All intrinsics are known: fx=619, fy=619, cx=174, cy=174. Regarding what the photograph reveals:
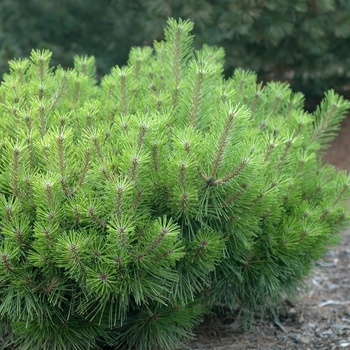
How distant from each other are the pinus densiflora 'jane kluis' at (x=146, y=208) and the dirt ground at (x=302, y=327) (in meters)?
0.22

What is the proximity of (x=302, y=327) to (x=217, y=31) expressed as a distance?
3.05 metres

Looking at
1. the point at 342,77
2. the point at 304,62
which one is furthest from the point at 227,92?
the point at 342,77

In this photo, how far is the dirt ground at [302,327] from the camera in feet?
9.94

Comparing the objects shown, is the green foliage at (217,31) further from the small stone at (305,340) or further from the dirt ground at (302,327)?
the small stone at (305,340)

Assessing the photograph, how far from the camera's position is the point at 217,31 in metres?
5.49

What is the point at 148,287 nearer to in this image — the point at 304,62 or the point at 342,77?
the point at 304,62

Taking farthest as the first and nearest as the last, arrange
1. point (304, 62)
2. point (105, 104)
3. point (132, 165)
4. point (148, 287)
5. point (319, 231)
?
1. point (304, 62)
2. point (105, 104)
3. point (319, 231)
4. point (148, 287)
5. point (132, 165)

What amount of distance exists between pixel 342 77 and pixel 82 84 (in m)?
4.11

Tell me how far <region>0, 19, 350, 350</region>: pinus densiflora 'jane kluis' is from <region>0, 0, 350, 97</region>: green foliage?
2.67 m

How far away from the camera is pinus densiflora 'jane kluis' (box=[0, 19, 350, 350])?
2203mm

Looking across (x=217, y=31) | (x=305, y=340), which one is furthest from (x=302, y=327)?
(x=217, y=31)

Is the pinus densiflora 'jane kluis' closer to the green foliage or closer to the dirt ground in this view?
the dirt ground

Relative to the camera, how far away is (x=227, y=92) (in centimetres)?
Answer: 272

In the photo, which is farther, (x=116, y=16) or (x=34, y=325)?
(x=116, y=16)
